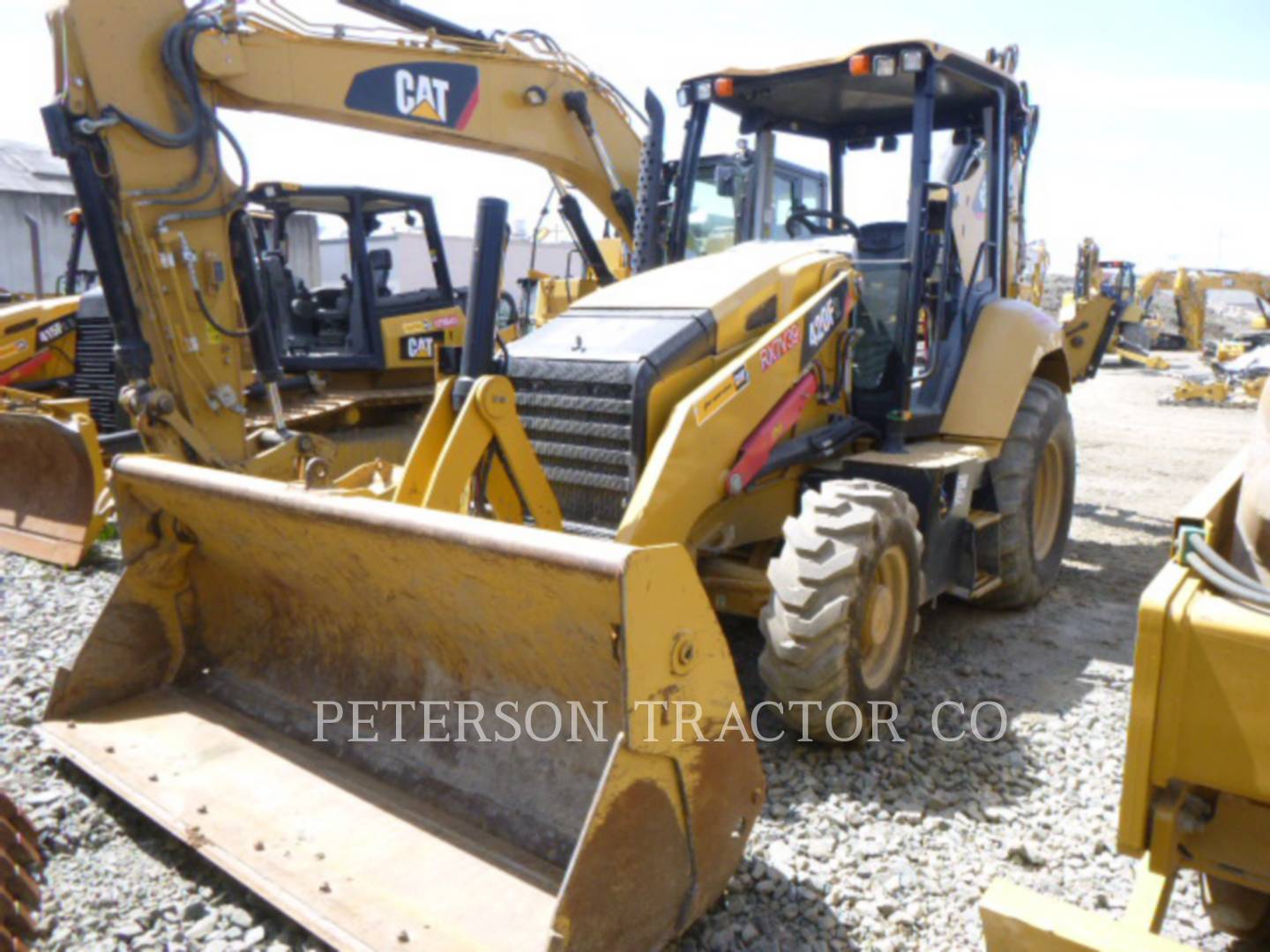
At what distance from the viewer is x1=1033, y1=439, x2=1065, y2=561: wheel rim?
5898mm

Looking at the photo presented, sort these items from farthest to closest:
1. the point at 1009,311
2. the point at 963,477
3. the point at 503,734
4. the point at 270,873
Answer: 1. the point at 1009,311
2. the point at 963,477
3. the point at 503,734
4. the point at 270,873

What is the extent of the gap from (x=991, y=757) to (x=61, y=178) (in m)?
28.2

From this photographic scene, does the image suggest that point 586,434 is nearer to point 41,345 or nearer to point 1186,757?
point 1186,757

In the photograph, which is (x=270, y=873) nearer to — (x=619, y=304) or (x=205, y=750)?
(x=205, y=750)

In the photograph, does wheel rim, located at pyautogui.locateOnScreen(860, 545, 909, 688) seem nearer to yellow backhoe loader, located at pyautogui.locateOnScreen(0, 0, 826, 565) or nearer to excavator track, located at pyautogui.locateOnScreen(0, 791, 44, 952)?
yellow backhoe loader, located at pyautogui.locateOnScreen(0, 0, 826, 565)

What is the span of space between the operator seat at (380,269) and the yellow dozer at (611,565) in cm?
268

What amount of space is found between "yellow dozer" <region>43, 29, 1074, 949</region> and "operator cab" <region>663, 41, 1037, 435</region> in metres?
0.02

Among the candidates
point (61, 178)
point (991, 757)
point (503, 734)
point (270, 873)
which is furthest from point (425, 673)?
point (61, 178)

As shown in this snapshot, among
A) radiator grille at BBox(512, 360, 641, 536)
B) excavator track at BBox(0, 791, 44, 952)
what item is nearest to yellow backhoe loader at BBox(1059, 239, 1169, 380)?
radiator grille at BBox(512, 360, 641, 536)

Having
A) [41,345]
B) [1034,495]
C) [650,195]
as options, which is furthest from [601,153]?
[41,345]

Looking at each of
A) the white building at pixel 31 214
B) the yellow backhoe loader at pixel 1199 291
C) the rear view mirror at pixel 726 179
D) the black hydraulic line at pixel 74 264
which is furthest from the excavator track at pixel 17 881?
the yellow backhoe loader at pixel 1199 291

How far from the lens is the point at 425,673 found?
129 inches

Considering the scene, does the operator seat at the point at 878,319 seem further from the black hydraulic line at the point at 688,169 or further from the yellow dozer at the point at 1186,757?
the yellow dozer at the point at 1186,757

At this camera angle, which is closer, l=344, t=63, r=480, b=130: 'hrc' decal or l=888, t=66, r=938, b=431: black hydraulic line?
l=888, t=66, r=938, b=431: black hydraulic line
